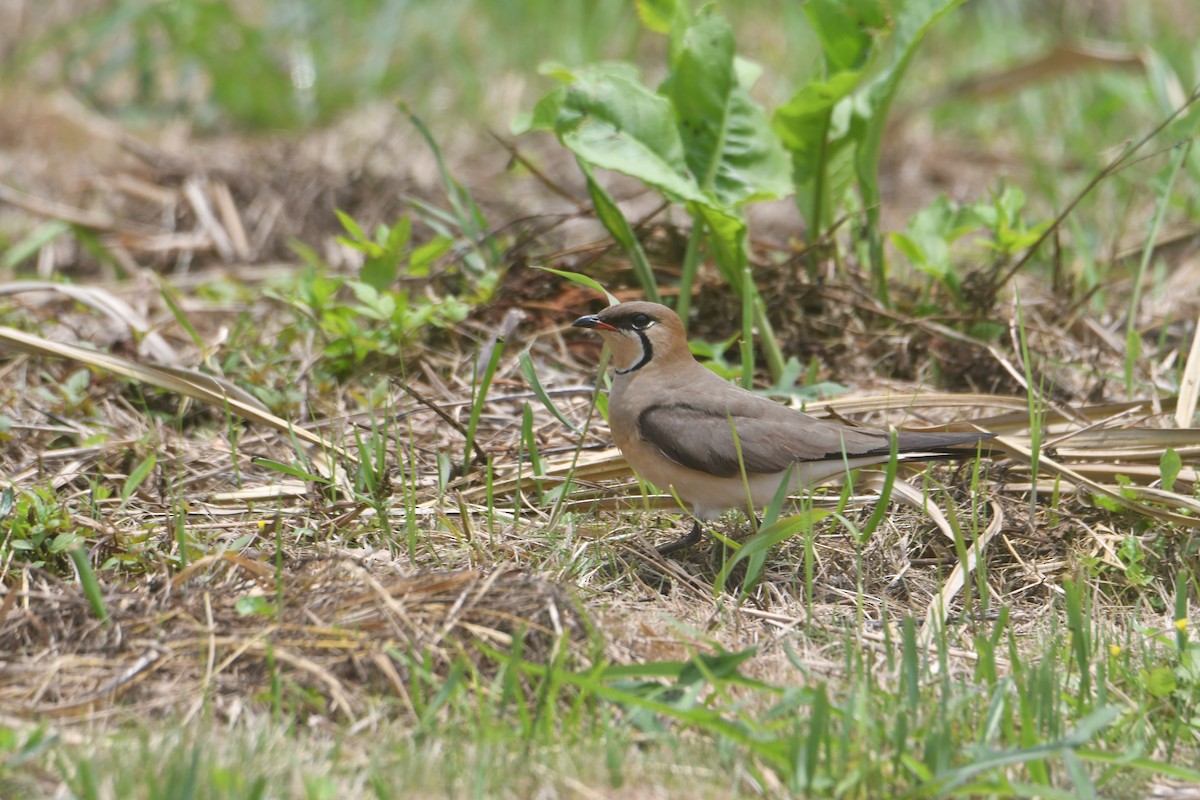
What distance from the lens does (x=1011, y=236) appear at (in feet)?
14.9

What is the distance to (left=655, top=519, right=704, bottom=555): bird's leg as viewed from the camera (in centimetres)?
355

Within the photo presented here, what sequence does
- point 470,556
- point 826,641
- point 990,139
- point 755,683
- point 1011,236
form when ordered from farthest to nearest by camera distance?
point 990,139 → point 1011,236 → point 470,556 → point 826,641 → point 755,683

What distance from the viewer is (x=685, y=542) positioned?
11.8ft

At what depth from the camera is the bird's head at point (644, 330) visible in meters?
3.90

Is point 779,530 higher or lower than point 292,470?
higher

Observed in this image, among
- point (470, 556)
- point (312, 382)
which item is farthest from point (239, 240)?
point (470, 556)

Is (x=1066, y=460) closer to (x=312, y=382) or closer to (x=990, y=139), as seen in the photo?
(x=312, y=382)

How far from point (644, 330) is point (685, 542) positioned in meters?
0.70

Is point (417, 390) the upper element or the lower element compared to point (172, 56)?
lower

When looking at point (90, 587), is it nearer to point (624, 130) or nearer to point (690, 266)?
point (624, 130)

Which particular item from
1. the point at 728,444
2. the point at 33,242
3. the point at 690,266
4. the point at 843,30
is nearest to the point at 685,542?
the point at 728,444

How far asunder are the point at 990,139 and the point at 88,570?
6.26 metres

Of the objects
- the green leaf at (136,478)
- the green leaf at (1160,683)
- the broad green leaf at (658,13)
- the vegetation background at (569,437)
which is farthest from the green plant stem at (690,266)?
the green leaf at (1160,683)

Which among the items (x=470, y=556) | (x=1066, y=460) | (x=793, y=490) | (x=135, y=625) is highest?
(x=1066, y=460)
